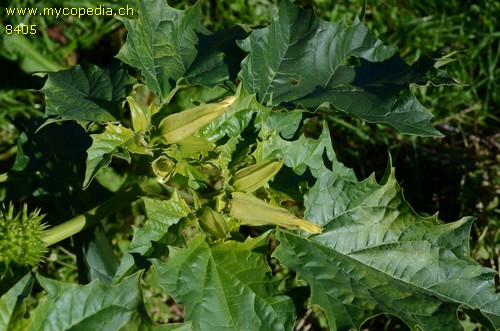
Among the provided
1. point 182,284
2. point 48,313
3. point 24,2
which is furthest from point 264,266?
point 24,2

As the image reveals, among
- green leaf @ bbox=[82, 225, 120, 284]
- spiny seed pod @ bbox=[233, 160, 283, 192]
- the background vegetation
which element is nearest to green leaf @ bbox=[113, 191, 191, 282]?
spiny seed pod @ bbox=[233, 160, 283, 192]

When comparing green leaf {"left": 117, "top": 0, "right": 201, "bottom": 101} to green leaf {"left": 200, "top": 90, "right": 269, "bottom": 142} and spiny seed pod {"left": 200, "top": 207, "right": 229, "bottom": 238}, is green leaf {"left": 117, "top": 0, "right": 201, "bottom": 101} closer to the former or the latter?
green leaf {"left": 200, "top": 90, "right": 269, "bottom": 142}

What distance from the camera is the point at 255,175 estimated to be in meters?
1.98

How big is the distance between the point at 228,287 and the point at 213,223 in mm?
201

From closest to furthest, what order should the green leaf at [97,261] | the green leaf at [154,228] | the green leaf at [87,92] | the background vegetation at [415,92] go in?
the green leaf at [154,228], the green leaf at [87,92], the green leaf at [97,261], the background vegetation at [415,92]

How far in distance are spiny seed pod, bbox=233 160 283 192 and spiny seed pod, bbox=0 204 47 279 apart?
2.09ft

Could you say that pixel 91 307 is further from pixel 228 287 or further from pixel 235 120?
pixel 235 120

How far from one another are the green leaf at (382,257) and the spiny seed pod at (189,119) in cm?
42

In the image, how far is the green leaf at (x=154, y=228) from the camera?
6.24ft

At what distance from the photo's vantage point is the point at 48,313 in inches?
65.5

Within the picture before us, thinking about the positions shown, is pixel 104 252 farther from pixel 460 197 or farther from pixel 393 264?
pixel 460 197

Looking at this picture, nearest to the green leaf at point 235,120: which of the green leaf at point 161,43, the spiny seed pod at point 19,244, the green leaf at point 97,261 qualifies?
the green leaf at point 161,43

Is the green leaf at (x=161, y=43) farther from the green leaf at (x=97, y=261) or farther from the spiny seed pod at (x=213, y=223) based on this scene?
the green leaf at (x=97, y=261)

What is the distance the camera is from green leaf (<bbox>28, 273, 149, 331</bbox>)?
166cm
